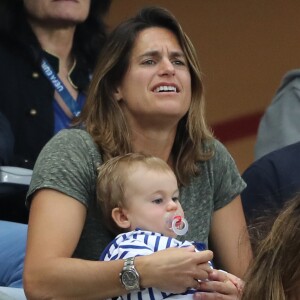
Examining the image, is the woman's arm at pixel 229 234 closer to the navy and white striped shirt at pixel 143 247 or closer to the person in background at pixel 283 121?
the navy and white striped shirt at pixel 143 247

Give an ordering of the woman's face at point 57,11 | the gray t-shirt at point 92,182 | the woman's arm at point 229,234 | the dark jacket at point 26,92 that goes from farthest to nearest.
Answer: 1. the woman's face at point 57,11
2. the dark jacket at point 26,92
3. the woman's arm at point 229,234
4. the gray t-shirt at point 92,182

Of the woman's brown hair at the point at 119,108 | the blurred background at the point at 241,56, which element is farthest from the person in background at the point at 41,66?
A: the blurred background at the point at 241,56

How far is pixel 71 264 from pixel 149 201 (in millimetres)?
248

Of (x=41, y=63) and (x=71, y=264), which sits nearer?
(x=71, y=264)

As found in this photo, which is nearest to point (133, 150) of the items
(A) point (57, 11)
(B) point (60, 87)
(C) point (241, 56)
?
(B) point (60, 87)

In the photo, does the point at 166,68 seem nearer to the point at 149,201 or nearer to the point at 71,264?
the point at 149,201

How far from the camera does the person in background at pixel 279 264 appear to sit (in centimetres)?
195

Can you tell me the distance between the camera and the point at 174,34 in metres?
3.53

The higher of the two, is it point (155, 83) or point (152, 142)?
point (155, 83)

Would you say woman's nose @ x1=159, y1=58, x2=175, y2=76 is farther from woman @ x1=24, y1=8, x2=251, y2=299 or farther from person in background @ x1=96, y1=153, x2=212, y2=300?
person in background @ x1=96, y1=153, x2=212, y2=300

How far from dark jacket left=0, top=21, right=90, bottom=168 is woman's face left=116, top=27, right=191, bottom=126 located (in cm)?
60

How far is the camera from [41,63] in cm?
409

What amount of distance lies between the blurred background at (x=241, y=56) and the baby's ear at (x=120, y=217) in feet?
7.78

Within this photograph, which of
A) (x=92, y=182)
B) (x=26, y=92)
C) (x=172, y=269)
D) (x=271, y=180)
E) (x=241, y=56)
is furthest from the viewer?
(x=241, y=56)
